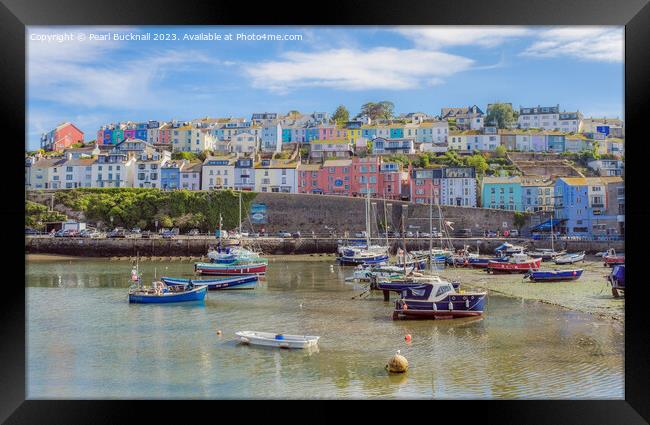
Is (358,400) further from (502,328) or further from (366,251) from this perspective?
(366,251)

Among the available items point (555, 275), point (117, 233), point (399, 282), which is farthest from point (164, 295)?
point (117, 233)

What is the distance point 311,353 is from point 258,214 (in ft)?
42.3

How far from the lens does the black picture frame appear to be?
412 cm

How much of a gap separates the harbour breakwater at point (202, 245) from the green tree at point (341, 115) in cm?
418

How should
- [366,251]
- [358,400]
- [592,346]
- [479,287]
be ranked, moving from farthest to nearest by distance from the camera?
[366,251] < [479,287] < [592,346] < [358,400]

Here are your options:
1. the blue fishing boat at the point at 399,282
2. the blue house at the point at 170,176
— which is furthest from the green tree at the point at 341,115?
the blue fishing boat at the point at 399,282

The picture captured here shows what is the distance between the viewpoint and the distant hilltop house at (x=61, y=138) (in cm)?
1409

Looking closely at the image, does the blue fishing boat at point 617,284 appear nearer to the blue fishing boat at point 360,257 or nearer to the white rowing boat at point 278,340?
the white rowing boat at point 278,340

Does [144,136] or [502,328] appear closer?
[502,328]

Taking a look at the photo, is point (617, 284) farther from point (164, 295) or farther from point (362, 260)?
point (164, 295)

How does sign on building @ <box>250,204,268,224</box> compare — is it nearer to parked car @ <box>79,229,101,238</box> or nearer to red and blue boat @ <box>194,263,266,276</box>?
parked car @ <box>79,229,101,238</box>

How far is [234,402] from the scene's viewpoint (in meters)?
4.19

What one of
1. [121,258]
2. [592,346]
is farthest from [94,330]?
[121,258]
